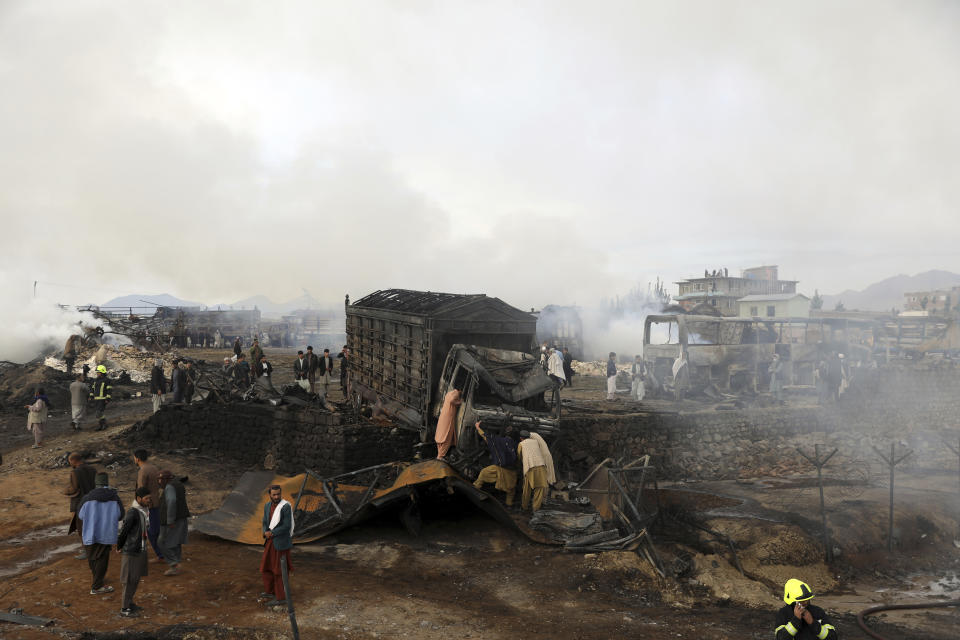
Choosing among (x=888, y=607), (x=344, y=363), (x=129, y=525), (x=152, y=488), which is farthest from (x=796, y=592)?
(x=344, y=363)

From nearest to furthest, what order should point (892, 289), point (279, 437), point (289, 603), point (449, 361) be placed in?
1. point (289, 603)
2. point (449, 361)
3. point (279, 437)
4. point (892, 289)

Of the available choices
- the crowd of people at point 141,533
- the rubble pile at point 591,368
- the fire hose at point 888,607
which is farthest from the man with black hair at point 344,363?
the fire hose at point 888,607

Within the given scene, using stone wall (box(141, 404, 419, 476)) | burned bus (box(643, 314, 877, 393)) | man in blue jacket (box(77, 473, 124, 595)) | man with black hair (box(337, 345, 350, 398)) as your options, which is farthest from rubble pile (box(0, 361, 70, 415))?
burned bus (box(643, 314, 877, 393))

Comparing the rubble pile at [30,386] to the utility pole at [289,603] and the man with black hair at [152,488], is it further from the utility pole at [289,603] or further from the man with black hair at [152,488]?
the utility pole at [289,603]

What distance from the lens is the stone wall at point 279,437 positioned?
12734 mm

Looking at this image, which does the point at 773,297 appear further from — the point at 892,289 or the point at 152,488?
the point at 892,289

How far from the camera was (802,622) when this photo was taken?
477 cm

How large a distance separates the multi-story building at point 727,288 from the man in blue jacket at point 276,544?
43318 mm

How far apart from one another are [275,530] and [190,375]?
11471mm

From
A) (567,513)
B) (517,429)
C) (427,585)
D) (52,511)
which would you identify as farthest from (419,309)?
(52,511)

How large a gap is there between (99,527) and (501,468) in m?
5.63

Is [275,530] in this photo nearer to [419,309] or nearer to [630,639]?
[630,639]

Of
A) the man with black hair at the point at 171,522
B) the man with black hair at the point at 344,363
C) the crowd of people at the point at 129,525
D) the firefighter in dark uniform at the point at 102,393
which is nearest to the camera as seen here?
the crowd of people at the point at 129,525

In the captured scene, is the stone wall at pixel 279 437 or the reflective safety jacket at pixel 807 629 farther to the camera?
the stone wall at pixel 279 437
